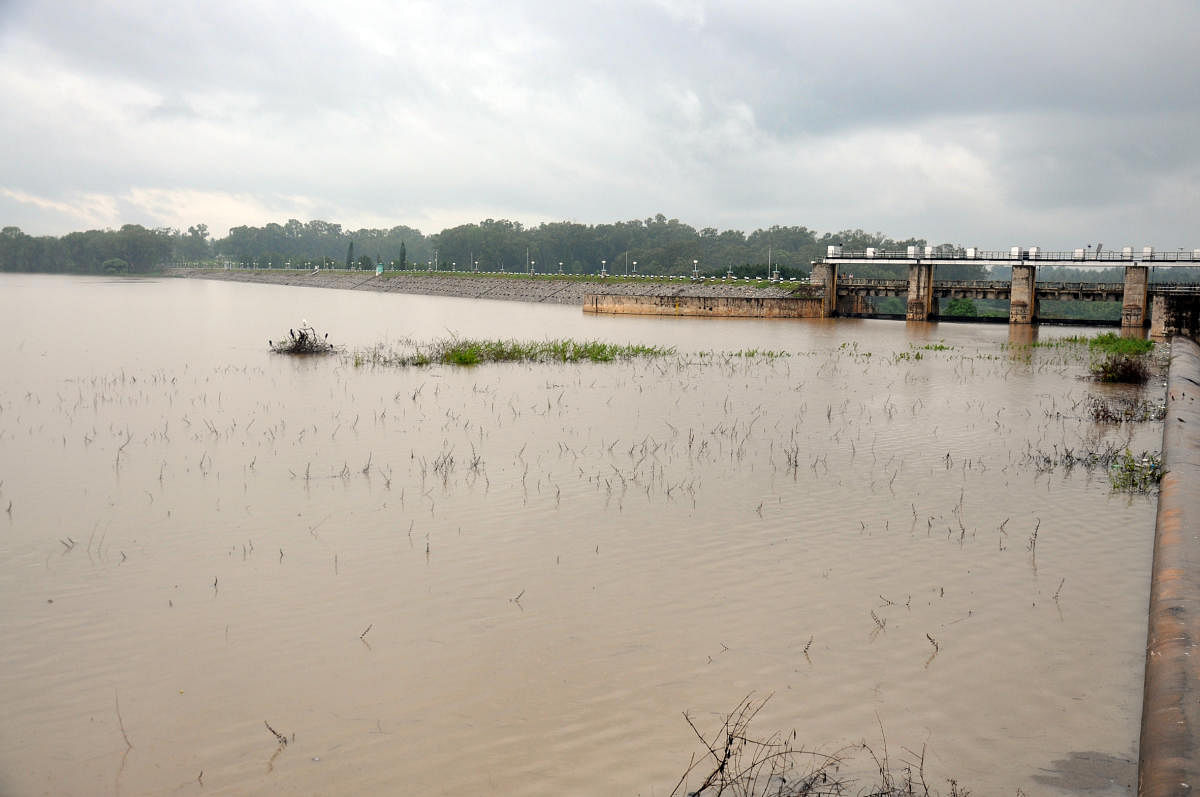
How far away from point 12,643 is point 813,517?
787 cm

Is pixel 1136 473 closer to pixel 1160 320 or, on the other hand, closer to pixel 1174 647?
pixel 1174 647

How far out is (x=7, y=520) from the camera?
31.6ft

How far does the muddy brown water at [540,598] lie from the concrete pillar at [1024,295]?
46.3 meters

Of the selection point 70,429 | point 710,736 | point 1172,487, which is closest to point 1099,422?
point 1172,487

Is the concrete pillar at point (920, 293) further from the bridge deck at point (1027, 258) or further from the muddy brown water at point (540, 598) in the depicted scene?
the muddy brown water at point (540, 598)

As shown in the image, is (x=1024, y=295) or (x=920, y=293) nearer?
(x=1024, y=295)

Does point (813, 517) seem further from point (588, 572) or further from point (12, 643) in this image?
point (12, 643)

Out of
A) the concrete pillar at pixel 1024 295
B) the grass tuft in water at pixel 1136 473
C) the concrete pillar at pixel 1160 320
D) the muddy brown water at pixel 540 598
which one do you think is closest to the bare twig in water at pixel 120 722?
the muddy brown water at pixel 540 598

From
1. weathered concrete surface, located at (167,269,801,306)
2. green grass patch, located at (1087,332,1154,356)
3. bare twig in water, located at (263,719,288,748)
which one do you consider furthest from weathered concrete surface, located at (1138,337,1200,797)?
weathered concrete surface, located at (167,269,801,306)

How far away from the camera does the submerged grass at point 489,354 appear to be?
26688 mm

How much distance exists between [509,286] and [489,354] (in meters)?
80.0

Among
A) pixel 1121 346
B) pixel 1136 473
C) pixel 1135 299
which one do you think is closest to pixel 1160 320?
pixel 1121 346

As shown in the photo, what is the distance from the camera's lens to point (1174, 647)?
19.5 feet

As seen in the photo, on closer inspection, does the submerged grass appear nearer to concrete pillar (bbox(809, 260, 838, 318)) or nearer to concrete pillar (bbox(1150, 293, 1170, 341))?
concrete pillar (bbox(1150, 293, 1170, 341))
